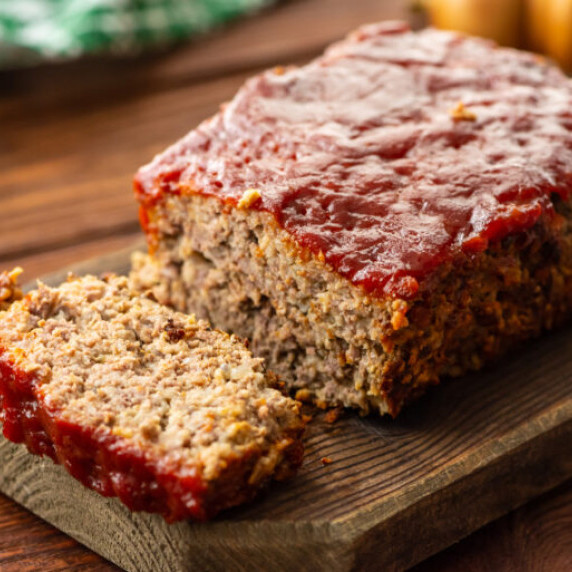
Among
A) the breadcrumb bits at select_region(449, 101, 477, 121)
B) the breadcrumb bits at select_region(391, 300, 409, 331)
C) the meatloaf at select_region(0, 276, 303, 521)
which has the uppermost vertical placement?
the breadcrumb bits at select_region(449, 101, 477, 121)

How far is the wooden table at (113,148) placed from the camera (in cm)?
395

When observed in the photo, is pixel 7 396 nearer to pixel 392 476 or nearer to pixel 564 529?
pixel 392 476

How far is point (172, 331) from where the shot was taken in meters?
4.10

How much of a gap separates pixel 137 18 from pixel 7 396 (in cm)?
549

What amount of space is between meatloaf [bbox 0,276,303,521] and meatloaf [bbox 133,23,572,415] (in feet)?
1.36

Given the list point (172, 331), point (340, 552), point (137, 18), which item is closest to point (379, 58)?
point (172, 331)

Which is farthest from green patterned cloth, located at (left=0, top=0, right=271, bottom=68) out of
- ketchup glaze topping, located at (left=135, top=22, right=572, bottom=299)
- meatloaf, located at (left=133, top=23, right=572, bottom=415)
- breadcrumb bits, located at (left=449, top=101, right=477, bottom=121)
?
breadcrumb bits, located at (left=449, top=101, right=477, bottom=121)

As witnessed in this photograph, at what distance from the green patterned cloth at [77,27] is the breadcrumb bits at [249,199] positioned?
14.8ft

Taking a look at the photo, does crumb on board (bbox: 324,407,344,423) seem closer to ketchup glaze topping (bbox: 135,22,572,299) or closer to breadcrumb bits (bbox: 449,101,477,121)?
ketchup glaze topping (bbox: 135,22,572,299)

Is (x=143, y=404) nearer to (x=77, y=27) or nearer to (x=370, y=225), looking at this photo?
(x=370, y=225)

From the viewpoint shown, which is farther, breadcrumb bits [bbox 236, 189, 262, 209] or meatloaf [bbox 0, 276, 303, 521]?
breadcrumb bits [bbox 236, 189, 262, 209]

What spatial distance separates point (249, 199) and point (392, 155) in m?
0.80

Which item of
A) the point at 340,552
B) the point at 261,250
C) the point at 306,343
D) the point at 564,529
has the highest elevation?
the point at 261,250

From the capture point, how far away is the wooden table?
3.95m
